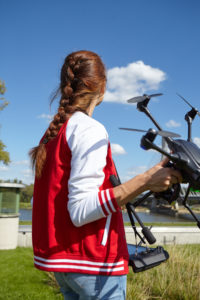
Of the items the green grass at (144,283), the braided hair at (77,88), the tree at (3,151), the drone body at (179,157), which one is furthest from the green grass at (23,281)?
the tree at (3,151)

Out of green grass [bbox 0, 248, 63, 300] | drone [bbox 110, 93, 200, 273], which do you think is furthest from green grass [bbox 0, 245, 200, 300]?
drone [bbox 110, 93, 200, 273]

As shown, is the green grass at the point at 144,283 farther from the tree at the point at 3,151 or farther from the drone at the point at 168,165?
the tree at the point at 3,151

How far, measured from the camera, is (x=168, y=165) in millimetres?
1338

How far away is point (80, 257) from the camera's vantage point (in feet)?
4.42

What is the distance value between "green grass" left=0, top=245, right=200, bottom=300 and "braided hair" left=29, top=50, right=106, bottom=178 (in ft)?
10.6

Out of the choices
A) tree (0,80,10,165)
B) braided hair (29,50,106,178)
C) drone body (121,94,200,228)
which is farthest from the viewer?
tree (0,80,10,165)

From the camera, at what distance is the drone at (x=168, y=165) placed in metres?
1.19

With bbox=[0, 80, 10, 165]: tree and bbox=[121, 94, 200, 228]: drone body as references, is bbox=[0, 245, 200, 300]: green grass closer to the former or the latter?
bbox=[121, 94, 200, 228]: drone body

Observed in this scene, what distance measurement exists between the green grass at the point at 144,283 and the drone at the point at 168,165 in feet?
9.60

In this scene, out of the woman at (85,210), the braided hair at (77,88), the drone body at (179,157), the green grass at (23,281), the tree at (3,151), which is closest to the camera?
the drone body at (179,157)

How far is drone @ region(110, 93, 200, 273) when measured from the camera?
1.19m

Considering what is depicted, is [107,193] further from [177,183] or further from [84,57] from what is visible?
[84,57]

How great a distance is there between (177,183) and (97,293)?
1.96ft

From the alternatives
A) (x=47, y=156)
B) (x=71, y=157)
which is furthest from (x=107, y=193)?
(x=47, y=156)
